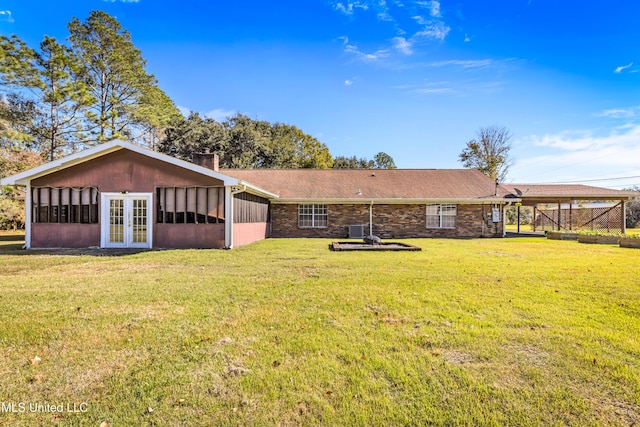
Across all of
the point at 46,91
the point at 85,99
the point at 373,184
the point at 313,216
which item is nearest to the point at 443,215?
the point at 373,184

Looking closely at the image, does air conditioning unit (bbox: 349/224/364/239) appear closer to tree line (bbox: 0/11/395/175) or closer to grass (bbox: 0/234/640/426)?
grass (bbox: 0/234/640/426)

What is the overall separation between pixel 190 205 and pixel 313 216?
301 inches

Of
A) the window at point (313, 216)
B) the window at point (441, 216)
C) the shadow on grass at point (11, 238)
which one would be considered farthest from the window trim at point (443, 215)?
the shadow on grass at point (11, 238)

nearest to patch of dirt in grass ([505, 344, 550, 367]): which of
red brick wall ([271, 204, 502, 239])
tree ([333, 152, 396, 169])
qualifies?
red brick wall ([271, 204, 502, 239])

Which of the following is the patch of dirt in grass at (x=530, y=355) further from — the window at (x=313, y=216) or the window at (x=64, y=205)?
the window at (x=313, y=216)

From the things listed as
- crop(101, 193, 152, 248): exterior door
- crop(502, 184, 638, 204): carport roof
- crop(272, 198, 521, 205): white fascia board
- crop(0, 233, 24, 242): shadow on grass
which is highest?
crop(502, 184, 638, 204): carport roof

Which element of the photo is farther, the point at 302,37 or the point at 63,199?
the point at 302,37

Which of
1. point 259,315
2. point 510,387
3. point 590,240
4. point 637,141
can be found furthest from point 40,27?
point 637,141

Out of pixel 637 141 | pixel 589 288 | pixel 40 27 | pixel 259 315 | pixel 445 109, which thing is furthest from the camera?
pixel 637 141

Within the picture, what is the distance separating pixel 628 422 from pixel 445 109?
17.3m

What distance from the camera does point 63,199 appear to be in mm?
12133

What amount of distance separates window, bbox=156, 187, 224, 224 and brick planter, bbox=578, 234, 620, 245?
16178 mm

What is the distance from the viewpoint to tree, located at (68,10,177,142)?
2469 centimetres

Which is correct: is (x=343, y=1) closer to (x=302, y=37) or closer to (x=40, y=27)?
(x=302, y=37)
